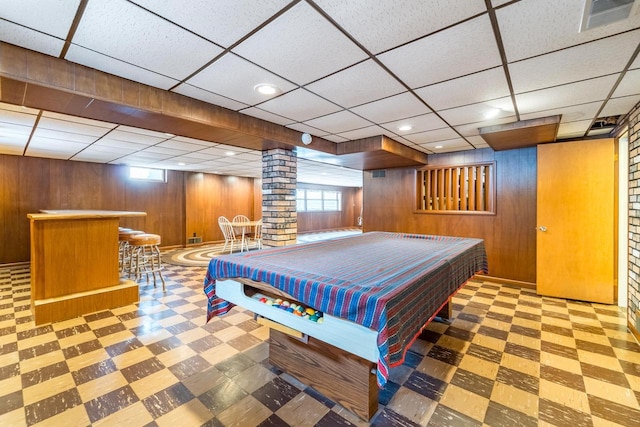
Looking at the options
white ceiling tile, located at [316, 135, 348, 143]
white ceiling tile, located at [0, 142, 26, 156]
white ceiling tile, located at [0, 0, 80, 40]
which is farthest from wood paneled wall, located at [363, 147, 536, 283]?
white ceiling tile, located at [0, 142, 26, 156]

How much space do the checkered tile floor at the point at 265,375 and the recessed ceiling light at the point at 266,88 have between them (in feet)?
7.40

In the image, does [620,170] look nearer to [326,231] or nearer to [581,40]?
[581,40]

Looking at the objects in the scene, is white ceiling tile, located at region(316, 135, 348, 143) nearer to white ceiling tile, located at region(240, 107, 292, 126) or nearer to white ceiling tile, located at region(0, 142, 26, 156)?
white ceiling tile, located at region(240, 107, 292, 126)

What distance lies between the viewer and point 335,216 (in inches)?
520

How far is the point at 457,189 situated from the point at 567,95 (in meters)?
2.79

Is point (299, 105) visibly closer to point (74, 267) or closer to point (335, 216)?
point (74, 267)

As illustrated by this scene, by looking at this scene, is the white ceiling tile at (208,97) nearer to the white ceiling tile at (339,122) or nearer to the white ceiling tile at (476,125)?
the white ceiling tile at (339,122)

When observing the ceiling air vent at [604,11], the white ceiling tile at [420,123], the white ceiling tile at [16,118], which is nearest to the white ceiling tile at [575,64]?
the ceiling air vent at [604,11]

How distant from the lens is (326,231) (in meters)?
12.5

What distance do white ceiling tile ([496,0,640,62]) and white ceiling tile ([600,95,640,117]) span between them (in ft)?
4.91

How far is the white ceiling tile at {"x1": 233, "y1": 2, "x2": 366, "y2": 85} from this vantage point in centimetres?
152

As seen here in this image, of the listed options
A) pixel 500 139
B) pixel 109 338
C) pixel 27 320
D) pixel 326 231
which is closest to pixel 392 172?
pixel 500 139

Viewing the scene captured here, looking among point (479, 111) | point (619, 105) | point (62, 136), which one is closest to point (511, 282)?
point (619, 105)

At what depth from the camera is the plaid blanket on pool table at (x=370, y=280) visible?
1252 mm
